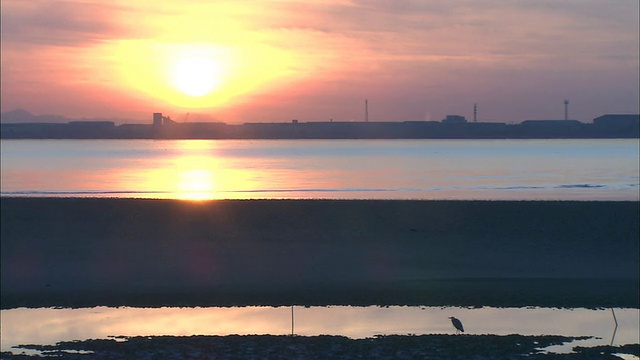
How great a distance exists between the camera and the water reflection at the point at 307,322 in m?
10.8

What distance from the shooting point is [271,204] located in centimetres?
2533

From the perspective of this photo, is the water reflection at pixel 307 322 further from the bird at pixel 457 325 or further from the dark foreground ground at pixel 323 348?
the dark foreground ground at pixel 323 348

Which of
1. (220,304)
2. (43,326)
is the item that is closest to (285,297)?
(220,304)

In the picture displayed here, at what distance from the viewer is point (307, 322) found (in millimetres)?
11516

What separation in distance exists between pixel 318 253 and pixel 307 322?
609 centimetres

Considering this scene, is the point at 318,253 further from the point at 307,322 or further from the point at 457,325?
the point at 457,325

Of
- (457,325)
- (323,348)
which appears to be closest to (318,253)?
(457,325)

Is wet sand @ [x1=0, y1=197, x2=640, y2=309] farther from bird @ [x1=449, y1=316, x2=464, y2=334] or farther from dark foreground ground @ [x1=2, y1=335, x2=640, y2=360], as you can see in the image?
dark foreground ground @ [x1=2, y1=335, x2=640, y2=360]

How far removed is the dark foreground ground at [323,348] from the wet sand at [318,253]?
285 centimetres

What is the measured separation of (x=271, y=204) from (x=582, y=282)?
1211 centimetres

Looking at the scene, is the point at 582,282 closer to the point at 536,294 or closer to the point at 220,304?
the point at 536,294

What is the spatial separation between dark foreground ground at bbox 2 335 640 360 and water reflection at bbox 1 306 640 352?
1.60ft

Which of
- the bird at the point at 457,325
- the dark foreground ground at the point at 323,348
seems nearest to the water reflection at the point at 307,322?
the bird at the point at 457,325

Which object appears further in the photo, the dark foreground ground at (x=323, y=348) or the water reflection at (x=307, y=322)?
the water reflection at (x=307, y=322)
